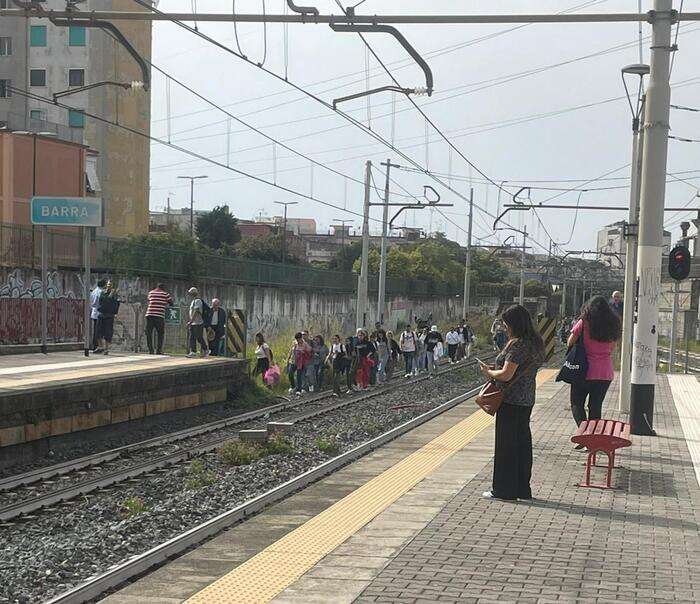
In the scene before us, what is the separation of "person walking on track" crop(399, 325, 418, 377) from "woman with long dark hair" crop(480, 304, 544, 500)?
85.0 feet

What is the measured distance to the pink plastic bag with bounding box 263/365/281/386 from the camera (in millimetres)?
27109

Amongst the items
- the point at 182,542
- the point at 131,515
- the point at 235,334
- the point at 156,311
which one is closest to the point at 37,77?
the point at 235,334

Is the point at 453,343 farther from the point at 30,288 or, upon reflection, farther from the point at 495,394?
the point at 495,394

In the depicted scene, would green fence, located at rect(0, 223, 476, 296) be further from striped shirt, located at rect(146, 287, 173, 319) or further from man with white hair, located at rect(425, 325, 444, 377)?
man with white hair, located at rect(425, 325, 444, 377)

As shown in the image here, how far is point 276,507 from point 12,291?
1847 centimetres

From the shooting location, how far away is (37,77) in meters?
71.2

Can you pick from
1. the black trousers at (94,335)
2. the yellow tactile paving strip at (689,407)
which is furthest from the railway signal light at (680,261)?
the black trousers at (94,335)

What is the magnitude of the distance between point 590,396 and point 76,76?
62999 millimetres

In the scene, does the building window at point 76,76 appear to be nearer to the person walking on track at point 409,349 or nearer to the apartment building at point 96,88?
the apartment building at point 96,88

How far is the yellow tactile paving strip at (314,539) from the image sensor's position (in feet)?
21.9

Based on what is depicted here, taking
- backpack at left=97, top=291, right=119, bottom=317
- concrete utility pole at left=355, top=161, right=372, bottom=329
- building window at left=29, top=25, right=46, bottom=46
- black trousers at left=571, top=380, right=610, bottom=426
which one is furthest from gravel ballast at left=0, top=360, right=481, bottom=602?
building window at left=29, top=25, right=46, bottom=46

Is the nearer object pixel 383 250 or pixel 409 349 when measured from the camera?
pixel 409 349

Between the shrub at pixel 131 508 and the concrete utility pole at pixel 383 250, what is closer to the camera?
the shrub at pixel 131 508

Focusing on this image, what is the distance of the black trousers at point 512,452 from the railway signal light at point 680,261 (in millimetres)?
7456
